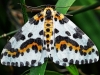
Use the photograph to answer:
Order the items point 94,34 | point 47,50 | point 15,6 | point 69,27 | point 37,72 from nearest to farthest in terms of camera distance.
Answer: point 37,72, point 47,50, point 69,27, point 94,34, point 15,6

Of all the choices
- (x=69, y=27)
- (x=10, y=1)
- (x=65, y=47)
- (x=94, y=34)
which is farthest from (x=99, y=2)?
(x=10, y=1)

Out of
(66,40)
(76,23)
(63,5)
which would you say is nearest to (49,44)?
(66,40)

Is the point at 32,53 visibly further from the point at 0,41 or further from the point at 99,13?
the point at 99,13

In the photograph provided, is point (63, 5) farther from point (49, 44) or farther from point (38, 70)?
point (38, 70)

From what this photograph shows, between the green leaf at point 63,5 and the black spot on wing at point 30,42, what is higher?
the green leaf at point 63,5

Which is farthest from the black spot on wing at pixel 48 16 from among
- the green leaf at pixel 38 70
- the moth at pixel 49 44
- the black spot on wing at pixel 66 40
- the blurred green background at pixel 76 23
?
the blurred green background at pixel 76 23

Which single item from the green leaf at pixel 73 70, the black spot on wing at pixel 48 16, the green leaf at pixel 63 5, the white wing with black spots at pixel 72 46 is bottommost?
the green leaf at pixel 73 70

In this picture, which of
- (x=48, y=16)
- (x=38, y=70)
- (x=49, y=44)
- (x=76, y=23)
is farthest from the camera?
(x=76, y=23)

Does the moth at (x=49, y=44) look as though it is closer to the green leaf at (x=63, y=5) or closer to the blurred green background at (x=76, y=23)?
the green leaf at (x=63, y=5)
